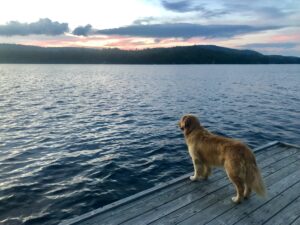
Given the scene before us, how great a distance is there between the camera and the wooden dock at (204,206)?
572cm

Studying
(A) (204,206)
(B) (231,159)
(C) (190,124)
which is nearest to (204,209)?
(A) (204,206)

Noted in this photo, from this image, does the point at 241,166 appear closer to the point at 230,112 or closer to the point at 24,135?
the point at 24,135

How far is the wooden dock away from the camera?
5.72 m

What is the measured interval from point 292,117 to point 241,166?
826 inches

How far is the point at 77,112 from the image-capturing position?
25.1m

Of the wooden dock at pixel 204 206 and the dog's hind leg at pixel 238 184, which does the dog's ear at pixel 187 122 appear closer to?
the wooden dock at pixel 204 206

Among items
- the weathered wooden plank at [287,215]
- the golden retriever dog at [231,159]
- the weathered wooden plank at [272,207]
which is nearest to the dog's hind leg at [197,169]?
the golden retriever dog at [231,159]

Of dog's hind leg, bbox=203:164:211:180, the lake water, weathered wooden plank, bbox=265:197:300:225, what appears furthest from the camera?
the lake water

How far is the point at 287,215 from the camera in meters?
5.88

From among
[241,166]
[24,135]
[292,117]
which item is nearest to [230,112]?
[292,117]

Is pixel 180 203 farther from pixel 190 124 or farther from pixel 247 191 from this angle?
pixel 190 124

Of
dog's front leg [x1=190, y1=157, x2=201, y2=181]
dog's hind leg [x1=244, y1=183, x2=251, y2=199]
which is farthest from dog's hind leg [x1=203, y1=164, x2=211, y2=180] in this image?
dog's hind leg [x1=244, y1=183, x2=251, y2=199]

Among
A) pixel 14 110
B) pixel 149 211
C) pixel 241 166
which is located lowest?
pixel 14 110

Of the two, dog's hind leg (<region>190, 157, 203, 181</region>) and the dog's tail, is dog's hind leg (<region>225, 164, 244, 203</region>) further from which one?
dog's hind leg (<region>190, 157, 203, 181</region>)
